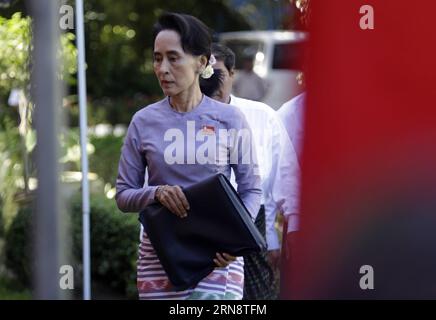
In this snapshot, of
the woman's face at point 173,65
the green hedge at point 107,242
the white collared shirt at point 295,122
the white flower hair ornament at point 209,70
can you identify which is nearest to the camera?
the woman's face at point 173,65

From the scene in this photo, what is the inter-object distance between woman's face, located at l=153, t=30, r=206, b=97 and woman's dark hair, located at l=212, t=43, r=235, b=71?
315 mm

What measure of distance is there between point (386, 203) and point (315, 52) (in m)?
0.73

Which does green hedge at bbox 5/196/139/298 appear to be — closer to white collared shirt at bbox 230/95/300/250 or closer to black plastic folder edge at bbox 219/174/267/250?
white collared shirt at bbox 230/95/300/250

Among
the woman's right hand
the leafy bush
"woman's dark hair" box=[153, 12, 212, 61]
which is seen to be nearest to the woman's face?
"woman's dark hair" box=[153, 12, 212, 61]

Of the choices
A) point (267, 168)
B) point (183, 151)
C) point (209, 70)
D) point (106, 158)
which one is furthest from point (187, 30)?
point (106, 158)

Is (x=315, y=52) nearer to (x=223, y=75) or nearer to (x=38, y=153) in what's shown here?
(x=223, y=75)

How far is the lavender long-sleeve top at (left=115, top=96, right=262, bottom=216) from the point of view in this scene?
396 cm

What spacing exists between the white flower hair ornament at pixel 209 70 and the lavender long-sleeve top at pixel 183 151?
0.58ft

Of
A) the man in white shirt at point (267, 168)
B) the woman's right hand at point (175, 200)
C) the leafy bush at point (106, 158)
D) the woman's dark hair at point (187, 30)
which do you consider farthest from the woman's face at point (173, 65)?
the leafy bush at point (106, 158)

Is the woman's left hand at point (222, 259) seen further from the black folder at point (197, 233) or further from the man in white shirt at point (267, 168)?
the man in white shirt at point (267, 168)

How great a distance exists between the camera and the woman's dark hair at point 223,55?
4373mm

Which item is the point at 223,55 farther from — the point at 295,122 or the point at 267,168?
the point at 267,168

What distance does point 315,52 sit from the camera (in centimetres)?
423
